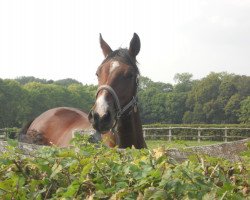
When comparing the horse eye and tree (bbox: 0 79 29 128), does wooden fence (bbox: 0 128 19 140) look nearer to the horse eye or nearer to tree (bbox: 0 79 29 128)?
the horse eye

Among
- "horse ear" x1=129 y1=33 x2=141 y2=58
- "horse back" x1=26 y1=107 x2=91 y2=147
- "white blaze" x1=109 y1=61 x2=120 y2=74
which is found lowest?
"horse back" x1=26 y1=107 x2=91 y2=147

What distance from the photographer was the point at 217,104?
238ft

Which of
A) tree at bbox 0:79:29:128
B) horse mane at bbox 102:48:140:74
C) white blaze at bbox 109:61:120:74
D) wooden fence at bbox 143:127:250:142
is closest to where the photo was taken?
white blaze at bbox 109:61:120:74

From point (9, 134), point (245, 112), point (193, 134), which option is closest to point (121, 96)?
point (9, 134)

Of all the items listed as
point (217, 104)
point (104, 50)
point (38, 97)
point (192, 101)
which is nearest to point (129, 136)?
point (104, 50)

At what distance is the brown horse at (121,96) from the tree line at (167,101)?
50.3 metres

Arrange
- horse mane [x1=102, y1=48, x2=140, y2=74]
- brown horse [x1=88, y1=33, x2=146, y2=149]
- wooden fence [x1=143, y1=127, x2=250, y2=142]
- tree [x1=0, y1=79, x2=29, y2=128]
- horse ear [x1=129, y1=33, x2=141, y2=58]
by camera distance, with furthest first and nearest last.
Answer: tree [x1=0, y1=79, x2=29, y2=128] < wooden fence [x1=143, y1=127, x2=250, y2=142] < horse ear [x1=129, y1=33, x2=141, y2=58] < horse mane [x1=102, y1=48, x2=140, y2=74] < brown horse [x1=88, y1=33, x2=146, y2=149]

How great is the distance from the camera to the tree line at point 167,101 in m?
58.2

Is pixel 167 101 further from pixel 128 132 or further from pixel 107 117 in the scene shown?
pixel 107 117

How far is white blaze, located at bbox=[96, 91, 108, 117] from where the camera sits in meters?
4.77

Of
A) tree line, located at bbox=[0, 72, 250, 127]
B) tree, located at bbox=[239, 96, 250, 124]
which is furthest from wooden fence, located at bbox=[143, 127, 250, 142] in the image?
tree, located at bbox=[239, 96, 250, 124]

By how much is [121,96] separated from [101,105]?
0.48 meters

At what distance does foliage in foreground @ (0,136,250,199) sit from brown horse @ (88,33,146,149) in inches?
138

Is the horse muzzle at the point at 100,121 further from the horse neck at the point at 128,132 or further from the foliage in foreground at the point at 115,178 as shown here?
the foliage in foreground at the point at 115,178
